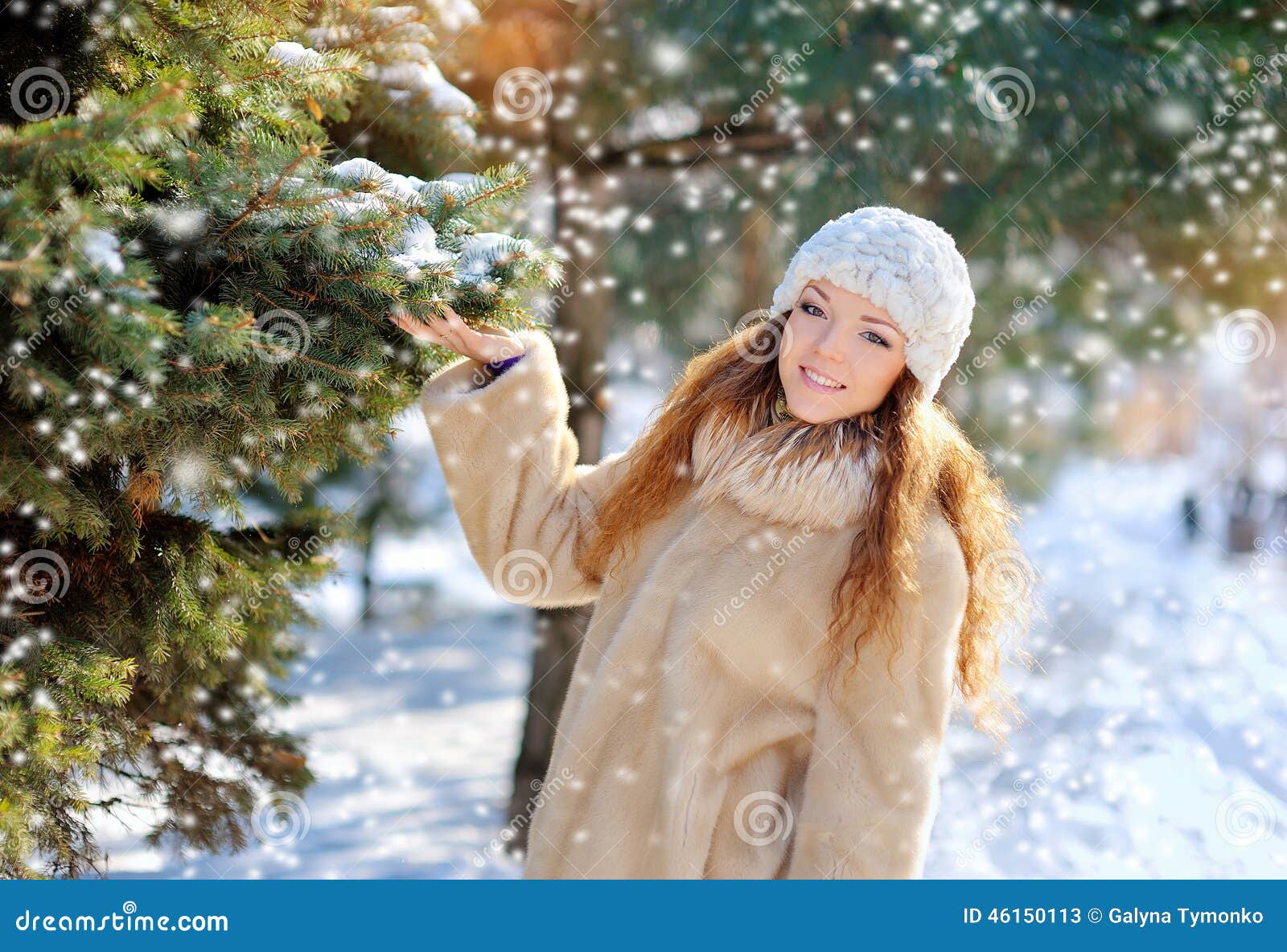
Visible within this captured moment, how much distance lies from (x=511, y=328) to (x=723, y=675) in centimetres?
68

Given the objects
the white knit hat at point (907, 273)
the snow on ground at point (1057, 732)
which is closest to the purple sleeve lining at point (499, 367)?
the white knit hat at point (907, 273)

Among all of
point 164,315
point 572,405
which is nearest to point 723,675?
point 164,315

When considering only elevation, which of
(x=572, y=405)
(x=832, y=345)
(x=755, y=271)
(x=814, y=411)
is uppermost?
(x=832, y=345)

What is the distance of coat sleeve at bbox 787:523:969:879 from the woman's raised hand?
2.44 ft

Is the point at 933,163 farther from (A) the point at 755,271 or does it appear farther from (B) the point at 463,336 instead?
(B) the point at 463,336

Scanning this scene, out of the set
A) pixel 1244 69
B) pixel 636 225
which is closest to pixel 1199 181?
pixel 1244 69

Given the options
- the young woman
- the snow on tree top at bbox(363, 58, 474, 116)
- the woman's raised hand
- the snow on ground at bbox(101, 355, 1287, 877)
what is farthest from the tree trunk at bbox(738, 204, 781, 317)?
the woman's raised hand

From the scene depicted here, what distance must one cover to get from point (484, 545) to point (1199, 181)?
108 inches

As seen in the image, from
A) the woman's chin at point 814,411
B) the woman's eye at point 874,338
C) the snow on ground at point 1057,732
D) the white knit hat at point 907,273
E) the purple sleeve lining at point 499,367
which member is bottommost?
the snow on ground at point 1057,732

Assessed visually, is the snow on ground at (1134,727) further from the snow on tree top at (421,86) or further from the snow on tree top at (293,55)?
the snow on tree top at (293,55)

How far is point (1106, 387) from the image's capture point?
15.7ft

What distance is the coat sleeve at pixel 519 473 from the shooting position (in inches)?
71.2

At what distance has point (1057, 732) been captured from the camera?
4844 millimetres

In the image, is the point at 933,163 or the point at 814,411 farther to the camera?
the point at 933,163
